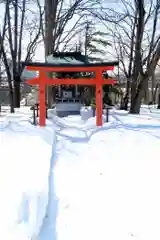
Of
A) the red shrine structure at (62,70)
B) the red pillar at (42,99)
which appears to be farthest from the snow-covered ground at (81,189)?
the red shrine structure at (62,70)

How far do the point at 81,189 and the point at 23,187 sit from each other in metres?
0.93

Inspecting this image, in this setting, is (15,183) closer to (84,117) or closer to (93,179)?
(93,179)

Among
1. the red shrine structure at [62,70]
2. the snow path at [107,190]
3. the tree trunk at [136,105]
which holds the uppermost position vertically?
the red shrine structure at [62,70]

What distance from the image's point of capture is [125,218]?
3.00 meters

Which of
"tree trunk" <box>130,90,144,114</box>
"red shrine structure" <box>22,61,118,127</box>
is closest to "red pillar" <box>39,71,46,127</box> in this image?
"red shrine structure" <box>22,61,118,127</box>

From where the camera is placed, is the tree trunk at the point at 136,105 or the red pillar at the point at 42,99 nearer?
the red pillar at the point at 42,99

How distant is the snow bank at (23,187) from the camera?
7.79 ft

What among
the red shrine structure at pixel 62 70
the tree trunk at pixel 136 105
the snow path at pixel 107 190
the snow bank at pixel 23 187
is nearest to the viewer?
the snow bank at pixel 23 187

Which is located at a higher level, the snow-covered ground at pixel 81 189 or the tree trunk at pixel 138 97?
the tree trunk at pixel 138 97

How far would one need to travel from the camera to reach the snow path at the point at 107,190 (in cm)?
280

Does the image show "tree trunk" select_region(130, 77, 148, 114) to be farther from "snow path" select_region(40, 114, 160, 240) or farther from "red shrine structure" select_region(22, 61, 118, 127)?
"snow path" select_region(40, 114, 160, 240)

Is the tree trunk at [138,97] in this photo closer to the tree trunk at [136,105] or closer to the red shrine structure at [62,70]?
the tree trunk at [136,105]

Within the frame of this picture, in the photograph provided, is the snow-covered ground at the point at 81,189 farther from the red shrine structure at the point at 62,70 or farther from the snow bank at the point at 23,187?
the red shrine structure at the point at 62,70

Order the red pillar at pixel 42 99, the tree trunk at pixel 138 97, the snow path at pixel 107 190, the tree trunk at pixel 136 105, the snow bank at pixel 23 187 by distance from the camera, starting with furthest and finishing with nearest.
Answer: the tree trunk at pixel 136 105, the tree trunk at pixel 138 97, the red pillar at pixel 42 99, the snow path at pixel 107 190, the snow bank at pixel 23 187
